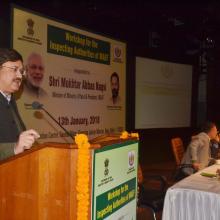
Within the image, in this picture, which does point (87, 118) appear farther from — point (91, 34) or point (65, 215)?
point (65, 215)

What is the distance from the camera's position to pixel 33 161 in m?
1.56

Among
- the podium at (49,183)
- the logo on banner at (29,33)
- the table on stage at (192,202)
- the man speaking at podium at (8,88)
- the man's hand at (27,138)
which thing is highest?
the logo on banner at (29,33)

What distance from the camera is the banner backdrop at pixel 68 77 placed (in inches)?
173

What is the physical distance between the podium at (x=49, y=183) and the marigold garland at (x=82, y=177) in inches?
0.8

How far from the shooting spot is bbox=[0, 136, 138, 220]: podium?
1.52m

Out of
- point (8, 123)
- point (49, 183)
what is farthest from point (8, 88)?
point (49, 183)

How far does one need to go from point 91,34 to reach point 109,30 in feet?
2.46

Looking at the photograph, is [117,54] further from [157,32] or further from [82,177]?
[82,177]

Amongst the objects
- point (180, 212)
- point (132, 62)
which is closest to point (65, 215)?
point (180, 212)

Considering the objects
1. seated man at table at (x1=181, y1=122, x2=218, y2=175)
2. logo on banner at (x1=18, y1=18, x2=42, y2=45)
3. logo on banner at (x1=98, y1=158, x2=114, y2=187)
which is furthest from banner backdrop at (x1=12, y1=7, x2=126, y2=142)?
logo on banner at (x1=98, y1=158, x2=114, y2=187)

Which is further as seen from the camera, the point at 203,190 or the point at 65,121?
the point at 65,121

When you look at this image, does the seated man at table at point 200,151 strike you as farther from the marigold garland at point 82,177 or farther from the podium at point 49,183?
the marigold garland at point 82,177

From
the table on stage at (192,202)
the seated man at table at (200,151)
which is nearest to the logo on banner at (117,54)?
the seated man at table at (200,151)

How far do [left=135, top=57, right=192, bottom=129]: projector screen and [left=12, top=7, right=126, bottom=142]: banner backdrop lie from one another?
91cm
